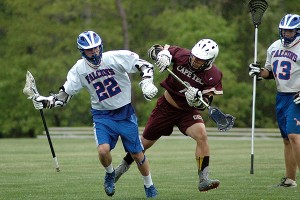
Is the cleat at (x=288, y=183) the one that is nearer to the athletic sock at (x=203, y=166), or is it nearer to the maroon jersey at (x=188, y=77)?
the athletic sock at (x=203, y=166)

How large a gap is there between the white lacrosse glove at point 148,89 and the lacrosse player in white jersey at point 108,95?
26 cm

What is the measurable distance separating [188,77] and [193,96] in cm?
48

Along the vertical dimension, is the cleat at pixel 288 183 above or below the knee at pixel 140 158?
below

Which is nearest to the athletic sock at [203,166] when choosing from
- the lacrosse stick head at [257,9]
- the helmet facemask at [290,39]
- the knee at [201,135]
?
the knee at [201,135]

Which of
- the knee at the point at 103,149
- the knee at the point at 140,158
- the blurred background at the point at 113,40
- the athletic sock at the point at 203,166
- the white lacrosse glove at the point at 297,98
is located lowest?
the blurred background at the point at 113,40

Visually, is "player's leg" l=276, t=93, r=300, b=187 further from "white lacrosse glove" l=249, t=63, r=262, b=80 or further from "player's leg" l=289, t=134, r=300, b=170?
"white lacrosse glove" l=249, t=63, r=262, b=80

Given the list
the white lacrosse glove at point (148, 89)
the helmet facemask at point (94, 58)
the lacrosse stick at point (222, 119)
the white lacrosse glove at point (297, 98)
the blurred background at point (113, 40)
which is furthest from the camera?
the blurred background at point (113, 40)

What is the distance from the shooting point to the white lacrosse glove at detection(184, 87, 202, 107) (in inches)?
428

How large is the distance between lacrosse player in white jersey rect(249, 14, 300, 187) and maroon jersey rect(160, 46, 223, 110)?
100 cm

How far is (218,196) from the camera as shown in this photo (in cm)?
1111

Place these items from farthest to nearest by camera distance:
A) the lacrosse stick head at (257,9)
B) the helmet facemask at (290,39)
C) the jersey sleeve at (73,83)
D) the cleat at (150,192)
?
1. the lacrosse stick head at (257,9)
2. the helmet facemask at (290,39)
3. the cleat at (150,192)
4. the jersey sleeve at (73,83)

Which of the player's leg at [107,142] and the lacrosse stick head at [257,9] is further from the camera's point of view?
the lacrosse stick head at [257,9]

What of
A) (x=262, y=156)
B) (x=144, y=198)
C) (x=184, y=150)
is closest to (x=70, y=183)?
(x=144, y=198)

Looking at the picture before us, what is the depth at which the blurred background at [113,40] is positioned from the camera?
44344 millimetres
